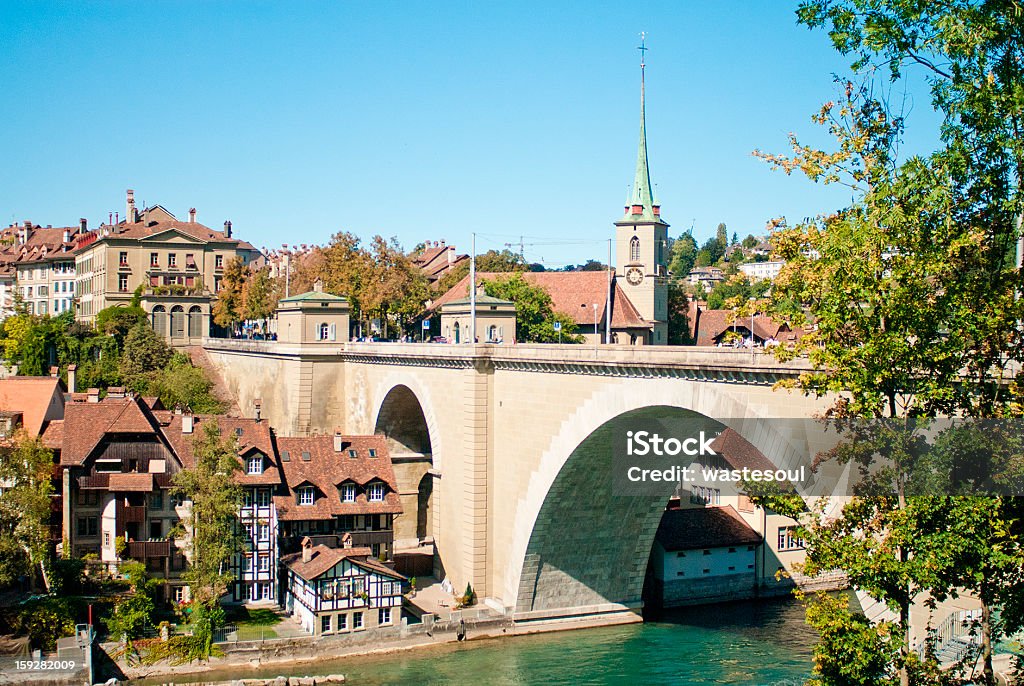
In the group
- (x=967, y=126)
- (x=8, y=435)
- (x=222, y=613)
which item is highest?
(x=967, y=126)

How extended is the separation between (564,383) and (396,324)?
35773mm

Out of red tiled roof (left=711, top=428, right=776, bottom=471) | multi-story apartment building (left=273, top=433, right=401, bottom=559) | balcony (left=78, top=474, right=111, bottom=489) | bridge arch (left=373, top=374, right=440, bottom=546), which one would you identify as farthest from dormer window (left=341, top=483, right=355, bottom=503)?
red tiled roof (left=711, top=428, right=776, bottom=471)

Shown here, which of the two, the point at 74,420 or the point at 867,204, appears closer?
the point at 867,204

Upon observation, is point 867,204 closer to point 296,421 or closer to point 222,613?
point 222,613

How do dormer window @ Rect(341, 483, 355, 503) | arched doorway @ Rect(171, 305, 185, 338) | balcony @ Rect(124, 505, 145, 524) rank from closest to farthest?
1. balcony @ Rect(124, 505, 145, 524)
2. dormer window @ Rect(341, 483, 355, 503)
3. arched doorway @ Rect(171, 305, 185, 338)

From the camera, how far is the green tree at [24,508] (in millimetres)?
29531

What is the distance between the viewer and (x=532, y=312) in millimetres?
58156

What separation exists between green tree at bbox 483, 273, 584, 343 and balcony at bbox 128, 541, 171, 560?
27.3 m

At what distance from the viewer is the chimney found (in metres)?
32.8

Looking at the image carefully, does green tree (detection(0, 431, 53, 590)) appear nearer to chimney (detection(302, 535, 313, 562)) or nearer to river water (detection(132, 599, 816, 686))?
river water (detection(132, 599, 816, 686))

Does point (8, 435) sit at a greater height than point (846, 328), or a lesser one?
lesser

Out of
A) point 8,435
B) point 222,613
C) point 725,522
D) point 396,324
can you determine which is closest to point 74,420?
point 8,435

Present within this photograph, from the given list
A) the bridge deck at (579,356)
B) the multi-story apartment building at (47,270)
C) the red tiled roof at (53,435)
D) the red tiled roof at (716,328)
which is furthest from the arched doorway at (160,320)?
the red tiled roof at (716,328)

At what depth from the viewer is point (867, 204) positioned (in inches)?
555
